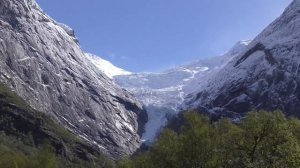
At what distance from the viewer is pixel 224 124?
83.1m

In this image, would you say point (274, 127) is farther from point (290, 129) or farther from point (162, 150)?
point (162, 150)

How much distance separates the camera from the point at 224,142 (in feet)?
247

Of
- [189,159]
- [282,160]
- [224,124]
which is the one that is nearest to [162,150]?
[189,159]

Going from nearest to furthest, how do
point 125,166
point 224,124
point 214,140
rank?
1. point 214,140
2. point 224,124
3. point 125,166

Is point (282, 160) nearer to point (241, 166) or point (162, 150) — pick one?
point (241, 166)

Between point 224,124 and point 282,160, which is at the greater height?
point 224,124

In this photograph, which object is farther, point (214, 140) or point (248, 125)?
point (214, 140)

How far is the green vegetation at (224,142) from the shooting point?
70.6 m

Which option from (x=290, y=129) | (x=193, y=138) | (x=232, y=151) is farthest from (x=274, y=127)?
(x=193, y=138)

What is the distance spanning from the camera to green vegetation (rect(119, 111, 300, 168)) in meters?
70.6

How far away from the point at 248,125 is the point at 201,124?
27.2 ft

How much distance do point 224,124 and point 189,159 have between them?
947 cm

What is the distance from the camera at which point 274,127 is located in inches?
2798

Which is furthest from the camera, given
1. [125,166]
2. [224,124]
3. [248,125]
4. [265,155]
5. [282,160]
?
[125,166]
